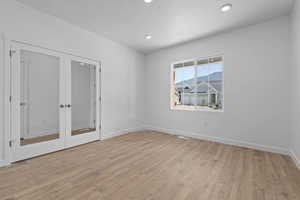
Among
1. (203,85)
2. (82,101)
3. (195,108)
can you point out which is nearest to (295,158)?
(195,108)

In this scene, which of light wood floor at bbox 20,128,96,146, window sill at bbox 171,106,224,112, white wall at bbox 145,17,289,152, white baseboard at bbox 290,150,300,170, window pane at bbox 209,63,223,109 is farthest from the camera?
window sill at bbox 171,106,224,112

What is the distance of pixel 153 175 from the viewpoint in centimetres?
212

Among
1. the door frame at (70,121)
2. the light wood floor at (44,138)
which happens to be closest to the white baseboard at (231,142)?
the door frame at (70,121)

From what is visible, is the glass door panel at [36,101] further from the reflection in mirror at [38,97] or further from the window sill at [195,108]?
the window sill at [195,108]

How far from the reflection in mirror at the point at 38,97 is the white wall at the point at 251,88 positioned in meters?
3.68

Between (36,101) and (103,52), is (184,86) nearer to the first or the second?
(103,52)

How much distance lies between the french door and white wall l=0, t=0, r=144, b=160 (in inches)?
8.4

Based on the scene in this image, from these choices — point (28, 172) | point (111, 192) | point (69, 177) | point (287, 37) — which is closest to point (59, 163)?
point (28, 172)

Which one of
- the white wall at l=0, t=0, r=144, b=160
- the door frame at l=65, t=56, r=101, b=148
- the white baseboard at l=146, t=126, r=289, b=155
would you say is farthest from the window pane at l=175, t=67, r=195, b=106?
the door frame at l=65, t=56, r=101, b=148

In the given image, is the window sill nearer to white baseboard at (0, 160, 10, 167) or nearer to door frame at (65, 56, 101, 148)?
door frame at (65, 56, 101, 148)

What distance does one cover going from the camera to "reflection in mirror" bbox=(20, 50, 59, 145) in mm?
2671

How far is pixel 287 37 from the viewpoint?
2922mm

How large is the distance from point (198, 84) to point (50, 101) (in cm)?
406

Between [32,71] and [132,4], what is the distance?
247cm
